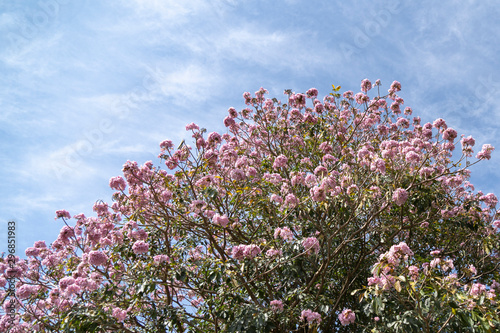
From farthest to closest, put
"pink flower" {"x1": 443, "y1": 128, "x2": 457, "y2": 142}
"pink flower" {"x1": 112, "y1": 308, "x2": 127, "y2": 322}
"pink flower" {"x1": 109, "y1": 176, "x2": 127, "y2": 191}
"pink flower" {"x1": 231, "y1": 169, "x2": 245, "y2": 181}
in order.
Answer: "pink flower" {"x1": 443, "y1": 128, "x2": 457, "y2": 142} → "pink flower" {"x1": 109, "y1": 176, "x2": 127, "y2": 191} → "pink flower" {"x1": 231, "y1": 169, "x2": 245, "y2": 181} → "pink flower" {"x1": 112, "y1": 308, "x2": 127, "y2": 322}

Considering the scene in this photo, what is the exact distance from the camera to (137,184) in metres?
6.55

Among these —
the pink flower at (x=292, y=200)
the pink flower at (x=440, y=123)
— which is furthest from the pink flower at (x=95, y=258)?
the pink flower at (x=440, y=123)

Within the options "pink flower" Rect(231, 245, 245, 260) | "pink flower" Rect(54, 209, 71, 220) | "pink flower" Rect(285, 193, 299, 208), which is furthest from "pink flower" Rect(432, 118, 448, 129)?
"pink flower" Rect(54, 209, 71, 220)

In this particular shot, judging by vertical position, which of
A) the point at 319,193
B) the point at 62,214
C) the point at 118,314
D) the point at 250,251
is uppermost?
the point at 62,214

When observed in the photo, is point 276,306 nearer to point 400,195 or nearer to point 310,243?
point 310,243

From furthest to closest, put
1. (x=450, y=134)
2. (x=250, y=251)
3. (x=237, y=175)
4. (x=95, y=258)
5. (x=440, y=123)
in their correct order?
(x=440, y=123) < (x=450, y=134) < (x=237, y=175) < (x=95, y=258) < (x=250, y=251)

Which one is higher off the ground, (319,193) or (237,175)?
(237,175)

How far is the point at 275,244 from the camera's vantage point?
19.3 feet

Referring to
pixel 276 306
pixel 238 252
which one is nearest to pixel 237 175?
pixel 238 252

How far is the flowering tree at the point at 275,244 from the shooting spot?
5004 mm

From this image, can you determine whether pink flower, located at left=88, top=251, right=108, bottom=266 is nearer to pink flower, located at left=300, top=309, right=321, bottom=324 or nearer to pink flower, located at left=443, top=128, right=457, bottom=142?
pink flower, located at left=300, top=309, right=321, bottom=324

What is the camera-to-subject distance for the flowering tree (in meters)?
5.00

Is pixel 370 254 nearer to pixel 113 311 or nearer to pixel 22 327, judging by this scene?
pixel 113 311

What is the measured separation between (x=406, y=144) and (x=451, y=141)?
0.80 metres
